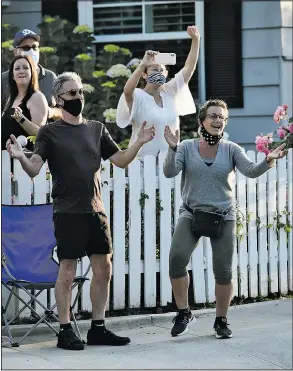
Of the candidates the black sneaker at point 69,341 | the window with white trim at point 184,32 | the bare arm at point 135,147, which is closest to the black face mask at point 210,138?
the bare arm at point 135,147

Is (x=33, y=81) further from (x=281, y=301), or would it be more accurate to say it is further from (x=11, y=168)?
(x=281, y=301)

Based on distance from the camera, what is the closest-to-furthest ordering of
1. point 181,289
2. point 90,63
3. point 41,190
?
point 181,289, point 41,190, point 90,63

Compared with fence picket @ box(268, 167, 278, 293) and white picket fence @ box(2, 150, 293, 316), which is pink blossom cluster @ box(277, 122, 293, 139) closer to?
white picket fence @ box(2, 150, 293, 316)

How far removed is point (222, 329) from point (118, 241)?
1394mm

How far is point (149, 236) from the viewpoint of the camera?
324 inches

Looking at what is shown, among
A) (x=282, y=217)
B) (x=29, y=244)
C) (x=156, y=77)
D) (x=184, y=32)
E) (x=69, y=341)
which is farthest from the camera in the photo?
(x=184, y=32)

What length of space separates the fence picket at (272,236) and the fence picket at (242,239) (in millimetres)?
302

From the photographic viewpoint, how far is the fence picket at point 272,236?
8.99 m

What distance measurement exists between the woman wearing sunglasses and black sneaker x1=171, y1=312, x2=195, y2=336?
2.05 m

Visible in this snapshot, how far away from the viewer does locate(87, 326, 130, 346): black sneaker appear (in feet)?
22.7

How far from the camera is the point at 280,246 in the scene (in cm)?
909

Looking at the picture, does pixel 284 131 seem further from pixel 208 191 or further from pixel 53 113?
pixel 53 113

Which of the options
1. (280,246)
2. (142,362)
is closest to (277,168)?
(280,246)

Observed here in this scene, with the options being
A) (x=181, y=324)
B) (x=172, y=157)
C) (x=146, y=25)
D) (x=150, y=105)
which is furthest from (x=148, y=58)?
(x=146, y=25)
